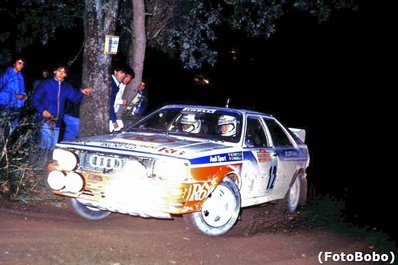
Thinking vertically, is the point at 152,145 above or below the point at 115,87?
below

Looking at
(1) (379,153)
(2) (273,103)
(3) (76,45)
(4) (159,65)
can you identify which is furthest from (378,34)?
(3) (76,45)

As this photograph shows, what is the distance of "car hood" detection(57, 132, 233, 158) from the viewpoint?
20.3 ft

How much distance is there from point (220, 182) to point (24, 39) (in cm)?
1068

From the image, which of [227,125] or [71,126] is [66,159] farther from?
[71,126]

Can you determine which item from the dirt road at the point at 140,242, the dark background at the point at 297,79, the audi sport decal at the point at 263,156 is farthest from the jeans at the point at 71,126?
the dark background at the point at 297,79

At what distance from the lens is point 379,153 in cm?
2194

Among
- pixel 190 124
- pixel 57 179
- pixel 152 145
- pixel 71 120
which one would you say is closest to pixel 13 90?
pixel 71 120

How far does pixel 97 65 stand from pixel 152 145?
2.89 m

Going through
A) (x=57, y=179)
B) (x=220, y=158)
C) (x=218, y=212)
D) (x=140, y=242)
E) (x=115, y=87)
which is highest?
(x=115, y=87)

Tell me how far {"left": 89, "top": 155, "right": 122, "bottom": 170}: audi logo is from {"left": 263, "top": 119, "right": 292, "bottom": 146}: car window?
2.69m

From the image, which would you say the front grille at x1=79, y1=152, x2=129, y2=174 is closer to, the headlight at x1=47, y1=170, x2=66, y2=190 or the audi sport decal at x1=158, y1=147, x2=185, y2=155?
the headlight at x1=47, y1=170, x2=66, y2=190

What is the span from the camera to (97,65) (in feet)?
28.9

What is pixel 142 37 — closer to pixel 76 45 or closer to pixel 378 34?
pixel 76 45

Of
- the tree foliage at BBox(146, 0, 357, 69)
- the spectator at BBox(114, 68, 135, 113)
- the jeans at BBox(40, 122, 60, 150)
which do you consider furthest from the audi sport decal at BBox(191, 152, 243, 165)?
the tree foliage at BBox(146, 0, 357, 69)
